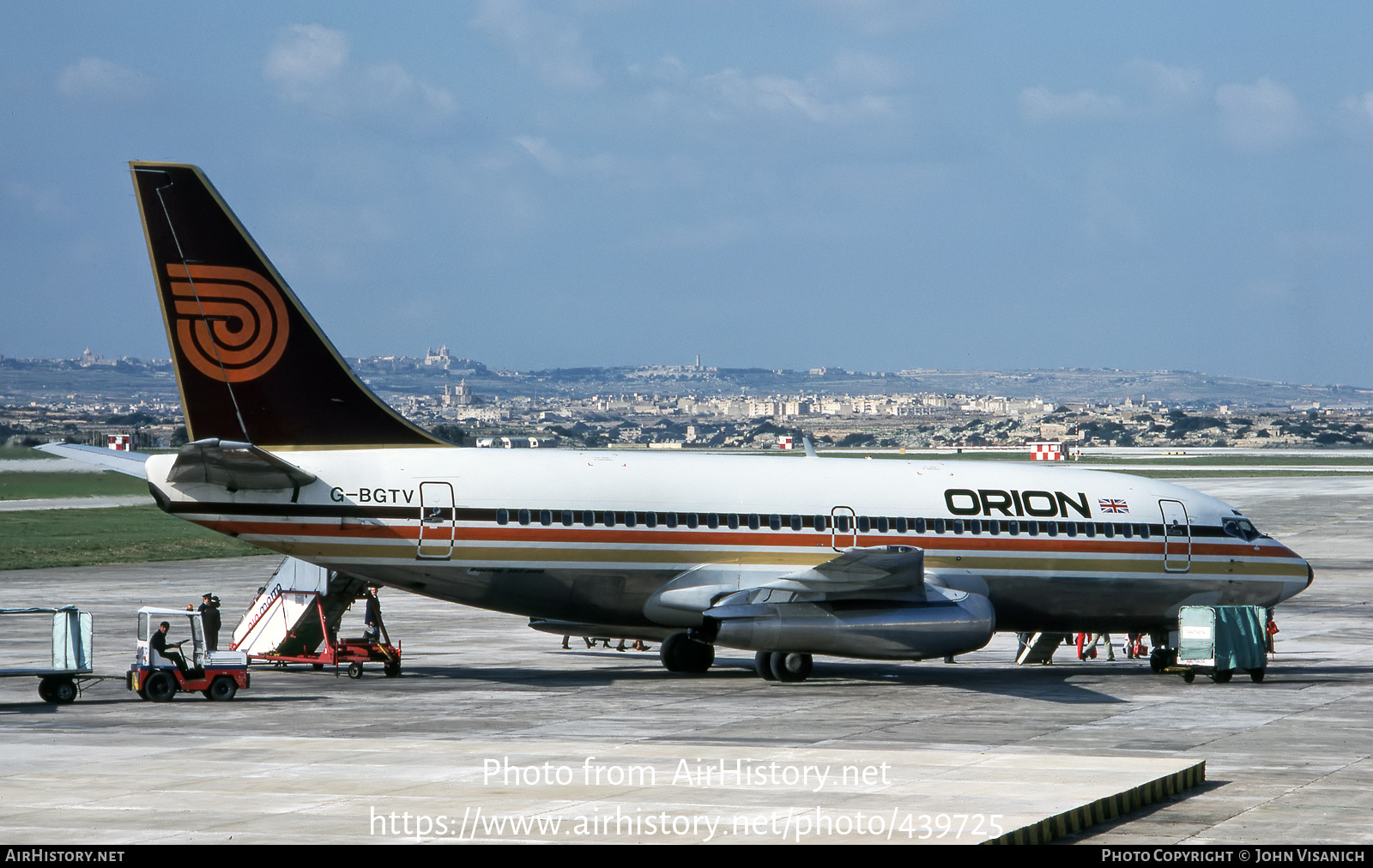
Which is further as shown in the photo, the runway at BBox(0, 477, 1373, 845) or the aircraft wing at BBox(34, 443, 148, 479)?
the aircraft wing at BBox(34, 443, 148, 479)

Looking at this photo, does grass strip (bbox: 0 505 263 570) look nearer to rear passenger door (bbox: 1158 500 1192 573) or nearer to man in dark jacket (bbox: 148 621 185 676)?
man in dark jacket (bbox: 148 621 185 676)

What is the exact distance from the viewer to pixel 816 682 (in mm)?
29609

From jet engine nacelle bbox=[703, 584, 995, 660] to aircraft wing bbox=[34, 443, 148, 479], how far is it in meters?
9.99

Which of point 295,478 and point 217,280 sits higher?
point 217,280

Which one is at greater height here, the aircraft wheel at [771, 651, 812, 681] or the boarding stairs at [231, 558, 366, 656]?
the boarding stairs at [231, 558, 366, 656]

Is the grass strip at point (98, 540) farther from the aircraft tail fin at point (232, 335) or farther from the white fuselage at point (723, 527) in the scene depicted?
the white fuselage at point (723, 527)

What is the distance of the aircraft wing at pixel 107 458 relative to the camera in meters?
27.2

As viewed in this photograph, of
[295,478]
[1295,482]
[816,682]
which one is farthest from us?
[1295,482]

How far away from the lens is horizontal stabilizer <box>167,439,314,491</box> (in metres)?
25.1

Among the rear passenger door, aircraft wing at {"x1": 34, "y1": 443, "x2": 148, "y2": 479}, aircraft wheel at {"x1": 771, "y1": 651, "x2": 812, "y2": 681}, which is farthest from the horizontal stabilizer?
the rear passenger door

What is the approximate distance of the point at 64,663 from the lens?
25844 mm

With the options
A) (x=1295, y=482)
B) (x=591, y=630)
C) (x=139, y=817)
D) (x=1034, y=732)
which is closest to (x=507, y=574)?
(x=591, y=630)
